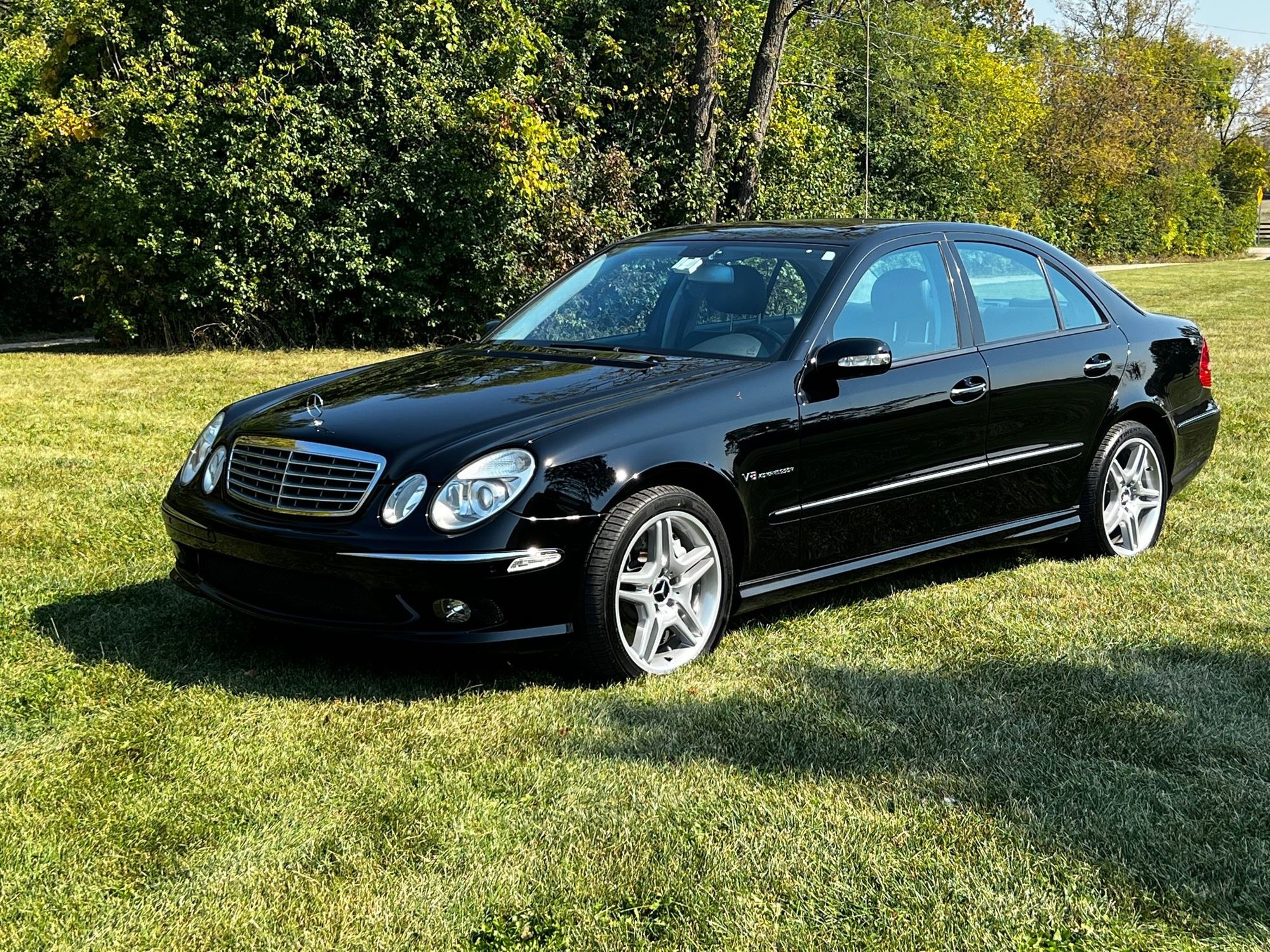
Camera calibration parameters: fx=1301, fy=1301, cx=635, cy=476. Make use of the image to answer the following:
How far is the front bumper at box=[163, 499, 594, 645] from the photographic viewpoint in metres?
4.02

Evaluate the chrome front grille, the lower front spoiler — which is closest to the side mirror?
the lower front spoiler

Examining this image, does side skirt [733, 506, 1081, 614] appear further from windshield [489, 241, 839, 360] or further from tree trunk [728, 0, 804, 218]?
tree trunk [728, 0, 804, 218]

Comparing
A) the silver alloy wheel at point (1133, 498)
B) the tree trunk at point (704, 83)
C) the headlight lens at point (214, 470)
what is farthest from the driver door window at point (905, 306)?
the tree trunk at point (704, 83)

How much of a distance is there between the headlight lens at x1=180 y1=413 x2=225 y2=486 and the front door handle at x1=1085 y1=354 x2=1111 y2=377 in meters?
3.71

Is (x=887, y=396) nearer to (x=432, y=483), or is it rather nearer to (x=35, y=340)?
(x=432, y=483)

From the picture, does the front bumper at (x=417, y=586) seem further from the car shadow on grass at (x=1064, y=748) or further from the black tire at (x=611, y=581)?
the car shadow on grass at (x=1064, y=748)

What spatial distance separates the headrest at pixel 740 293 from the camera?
17.1 feet

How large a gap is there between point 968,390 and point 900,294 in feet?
1.57

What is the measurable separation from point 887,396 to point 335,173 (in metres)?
12.8

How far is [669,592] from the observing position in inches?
176

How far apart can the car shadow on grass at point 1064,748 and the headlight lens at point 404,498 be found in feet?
2.89

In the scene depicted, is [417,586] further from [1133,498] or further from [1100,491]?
[1133,498]

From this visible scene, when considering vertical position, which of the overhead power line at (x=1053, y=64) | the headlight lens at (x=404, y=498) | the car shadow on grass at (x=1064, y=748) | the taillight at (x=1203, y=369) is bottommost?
the car shadow on grass at (x=1064, y=748)

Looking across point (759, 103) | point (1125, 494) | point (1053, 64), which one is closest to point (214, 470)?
point (1125, 494)
